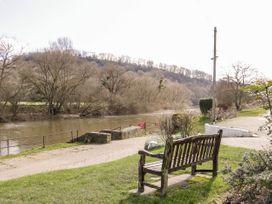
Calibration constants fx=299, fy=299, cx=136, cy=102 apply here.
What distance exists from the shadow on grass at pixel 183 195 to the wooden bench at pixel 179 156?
0.60 feet

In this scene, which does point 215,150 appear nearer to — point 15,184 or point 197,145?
point 197,145

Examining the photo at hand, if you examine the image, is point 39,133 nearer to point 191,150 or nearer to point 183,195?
point 191,150

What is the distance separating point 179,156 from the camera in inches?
202

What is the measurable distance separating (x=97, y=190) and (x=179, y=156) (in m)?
1.60

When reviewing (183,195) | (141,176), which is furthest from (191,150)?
(141,176)

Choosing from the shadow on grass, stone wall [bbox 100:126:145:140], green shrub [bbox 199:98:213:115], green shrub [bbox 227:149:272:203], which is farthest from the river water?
green shrub [bbox 227:149:272:203]

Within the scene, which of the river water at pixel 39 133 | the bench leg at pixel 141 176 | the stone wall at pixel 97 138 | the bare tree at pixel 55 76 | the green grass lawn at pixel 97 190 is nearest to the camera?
the green grass lawn at pixel 97 190

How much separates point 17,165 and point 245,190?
29.4ft

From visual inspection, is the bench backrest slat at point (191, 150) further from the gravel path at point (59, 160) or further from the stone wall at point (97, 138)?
the stone wall at point (97, 138)


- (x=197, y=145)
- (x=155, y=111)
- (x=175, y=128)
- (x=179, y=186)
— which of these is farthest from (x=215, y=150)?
(x=155, y=111)

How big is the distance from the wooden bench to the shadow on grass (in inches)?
7.2

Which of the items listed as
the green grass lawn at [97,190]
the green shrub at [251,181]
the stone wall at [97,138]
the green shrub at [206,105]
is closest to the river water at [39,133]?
the stone wall at [97,138]

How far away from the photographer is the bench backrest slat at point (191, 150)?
496cm

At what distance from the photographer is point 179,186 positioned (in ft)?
17.8
